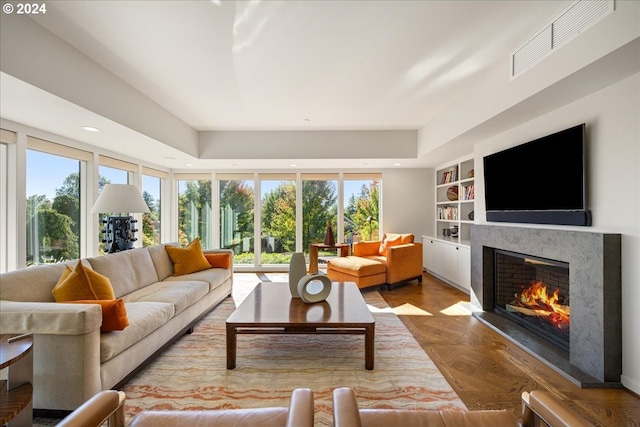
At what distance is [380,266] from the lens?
455 cm

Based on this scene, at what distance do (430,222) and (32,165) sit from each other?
20.5 ft

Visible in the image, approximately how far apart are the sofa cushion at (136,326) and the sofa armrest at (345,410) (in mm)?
1573

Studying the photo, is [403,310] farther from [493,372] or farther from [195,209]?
[195,209]

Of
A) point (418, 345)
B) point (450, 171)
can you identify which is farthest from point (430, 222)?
point (418, 345)

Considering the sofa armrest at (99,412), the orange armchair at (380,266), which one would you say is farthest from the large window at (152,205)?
the sofa armrest at (99,412)

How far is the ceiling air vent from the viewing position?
1.75 meters

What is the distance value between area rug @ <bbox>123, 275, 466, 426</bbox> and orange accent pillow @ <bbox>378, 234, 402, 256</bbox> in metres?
2.37

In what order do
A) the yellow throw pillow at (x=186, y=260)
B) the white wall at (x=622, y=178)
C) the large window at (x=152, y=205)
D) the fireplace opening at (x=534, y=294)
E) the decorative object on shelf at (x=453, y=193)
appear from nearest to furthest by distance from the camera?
the white wall at (x=622, y=178)
the fireplace opening at (x=534, y=294)
the yellow throw pillow at (x=186, y=260)
the decorative object on shelf at (x=453, y=193)
the large window at (x=152, y=205)

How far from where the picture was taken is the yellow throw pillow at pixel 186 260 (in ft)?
12.4

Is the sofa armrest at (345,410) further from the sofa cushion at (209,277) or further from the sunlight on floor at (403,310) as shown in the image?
the sofa cushion at (209,277)

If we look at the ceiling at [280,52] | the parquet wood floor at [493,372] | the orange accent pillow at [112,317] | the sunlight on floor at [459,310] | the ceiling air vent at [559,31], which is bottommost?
the parquet wood floor at [493,372]

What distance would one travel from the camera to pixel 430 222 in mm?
6082

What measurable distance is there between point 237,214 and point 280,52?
422 centimetres

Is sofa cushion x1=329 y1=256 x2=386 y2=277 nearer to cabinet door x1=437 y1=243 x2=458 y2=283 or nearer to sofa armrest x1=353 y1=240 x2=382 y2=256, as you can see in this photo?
sofa armrest x1=353 y1=240 x2=382 y2=256
